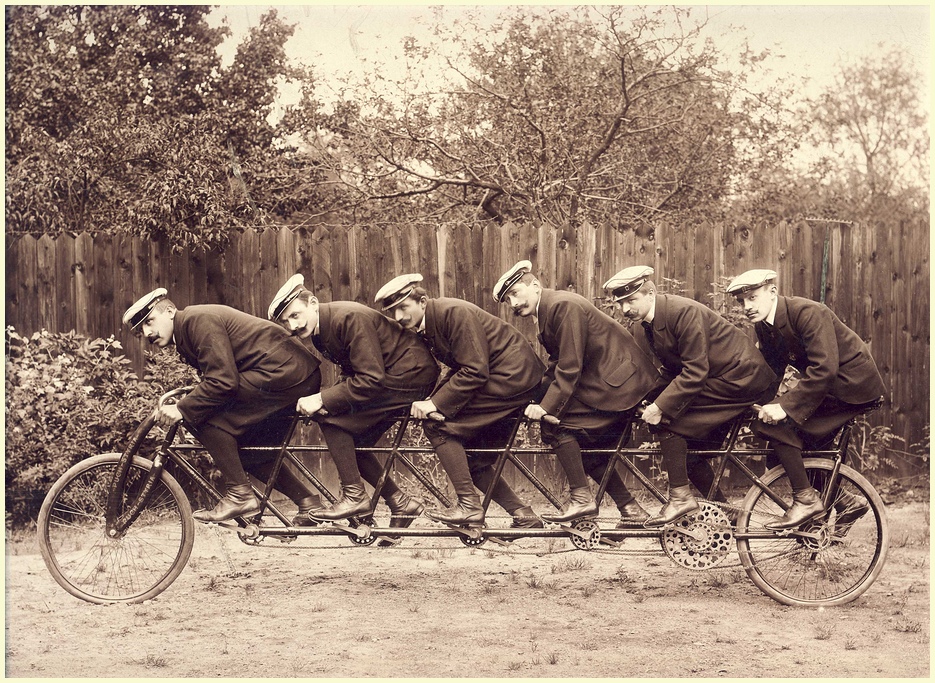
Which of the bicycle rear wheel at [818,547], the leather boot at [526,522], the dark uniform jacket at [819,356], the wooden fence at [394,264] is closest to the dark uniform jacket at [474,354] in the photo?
the leather boot at [526,522]

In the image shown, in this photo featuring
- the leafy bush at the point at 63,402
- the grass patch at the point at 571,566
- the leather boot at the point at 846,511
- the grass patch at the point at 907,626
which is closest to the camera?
the grass patch at the point at 907,626

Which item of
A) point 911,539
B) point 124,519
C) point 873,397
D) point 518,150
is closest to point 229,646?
point 124,519

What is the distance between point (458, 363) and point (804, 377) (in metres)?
1.93

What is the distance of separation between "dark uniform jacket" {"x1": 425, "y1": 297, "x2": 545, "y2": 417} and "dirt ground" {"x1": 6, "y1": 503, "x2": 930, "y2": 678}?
952mm

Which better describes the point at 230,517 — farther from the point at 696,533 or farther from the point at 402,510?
the point at 696,533

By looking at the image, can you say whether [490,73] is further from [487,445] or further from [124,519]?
[124,519]

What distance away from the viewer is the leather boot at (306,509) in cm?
578

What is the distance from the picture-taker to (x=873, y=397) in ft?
17.9

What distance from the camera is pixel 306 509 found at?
5824 millimetres

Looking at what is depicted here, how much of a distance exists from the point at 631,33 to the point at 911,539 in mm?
4627

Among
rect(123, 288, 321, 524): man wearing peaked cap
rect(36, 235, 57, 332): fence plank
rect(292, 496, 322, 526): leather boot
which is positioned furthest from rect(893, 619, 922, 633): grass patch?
rect(36, 235, 57, 332): fence plank

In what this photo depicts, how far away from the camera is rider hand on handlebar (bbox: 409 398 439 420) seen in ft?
17.9

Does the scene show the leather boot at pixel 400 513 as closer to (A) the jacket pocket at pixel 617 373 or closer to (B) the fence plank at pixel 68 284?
(A) the jacket pocket at pixel 617 373

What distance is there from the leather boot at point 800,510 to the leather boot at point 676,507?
0.46 m
